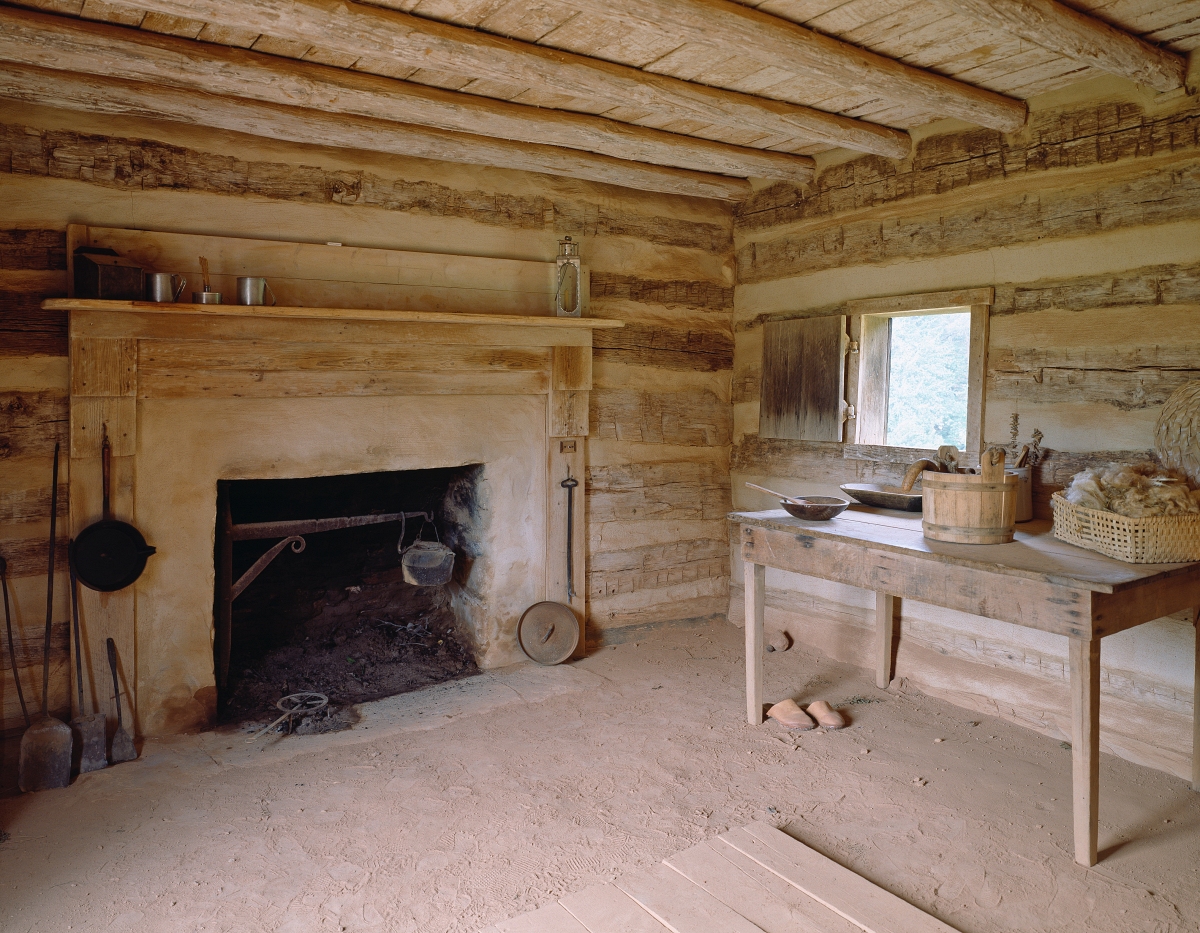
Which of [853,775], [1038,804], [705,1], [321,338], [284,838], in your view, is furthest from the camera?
[321,338]

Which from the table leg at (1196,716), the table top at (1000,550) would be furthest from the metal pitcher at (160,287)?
the table leg at (1196,716)

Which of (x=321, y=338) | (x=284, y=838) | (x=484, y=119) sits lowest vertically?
(x=284, y=838)

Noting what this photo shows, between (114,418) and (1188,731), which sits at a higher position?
(114,418)

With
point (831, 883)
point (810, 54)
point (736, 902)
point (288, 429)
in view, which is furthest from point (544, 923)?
point (810, 54)

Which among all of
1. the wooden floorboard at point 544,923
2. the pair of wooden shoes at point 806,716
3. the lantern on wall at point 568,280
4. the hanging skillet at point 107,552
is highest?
the lantern on wall at point 568,280

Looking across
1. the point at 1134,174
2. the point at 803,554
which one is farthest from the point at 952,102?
the point at 803,554

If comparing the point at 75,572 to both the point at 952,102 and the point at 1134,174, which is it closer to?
the point at 952,102

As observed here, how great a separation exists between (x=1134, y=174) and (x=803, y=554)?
1.97m

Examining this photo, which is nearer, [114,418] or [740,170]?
[114,418]

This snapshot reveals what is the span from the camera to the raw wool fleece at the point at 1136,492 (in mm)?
2566

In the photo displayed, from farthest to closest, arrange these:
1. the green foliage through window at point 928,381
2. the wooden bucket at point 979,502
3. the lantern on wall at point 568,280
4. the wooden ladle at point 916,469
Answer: the lantern on wall at point 568,280 < the green foliage through window at point 928,381 < the wooden ladle at point 916,469 < the wooden bucket at point 979,502

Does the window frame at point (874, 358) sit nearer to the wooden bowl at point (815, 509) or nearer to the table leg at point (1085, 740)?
the wooden bowl at point (815, 509)

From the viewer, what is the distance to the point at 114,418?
3244 mm

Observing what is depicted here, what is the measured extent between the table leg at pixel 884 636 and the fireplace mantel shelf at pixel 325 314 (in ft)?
6.36
